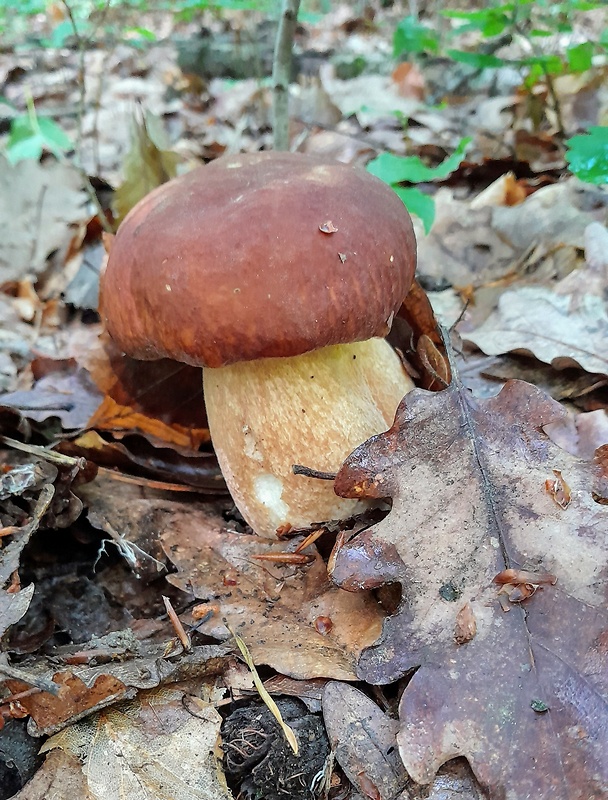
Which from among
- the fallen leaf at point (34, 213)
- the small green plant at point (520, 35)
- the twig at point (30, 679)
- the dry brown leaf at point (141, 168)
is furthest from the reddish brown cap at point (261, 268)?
the small green plant at point (520, 35)

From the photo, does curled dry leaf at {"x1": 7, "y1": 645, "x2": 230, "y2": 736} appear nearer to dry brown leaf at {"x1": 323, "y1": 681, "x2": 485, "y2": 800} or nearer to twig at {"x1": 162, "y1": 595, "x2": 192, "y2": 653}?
twig at {"x1": 162, "y1": 595, "x2": 192, "y2": 653}

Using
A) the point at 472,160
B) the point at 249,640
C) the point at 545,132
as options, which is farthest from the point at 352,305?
the point at 545,132

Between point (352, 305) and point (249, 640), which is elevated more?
point (352, 305)

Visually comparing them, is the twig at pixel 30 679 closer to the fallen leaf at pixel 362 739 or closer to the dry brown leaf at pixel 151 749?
the dry brown leaf at pixel 151 749

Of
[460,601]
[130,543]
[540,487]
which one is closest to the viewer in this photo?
[460,601]

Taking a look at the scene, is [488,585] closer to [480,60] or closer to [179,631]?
[179,631]

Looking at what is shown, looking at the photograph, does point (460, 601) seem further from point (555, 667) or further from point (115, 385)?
point (115, 385)

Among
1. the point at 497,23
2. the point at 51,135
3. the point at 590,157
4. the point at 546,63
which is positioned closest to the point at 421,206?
the point at 590,157

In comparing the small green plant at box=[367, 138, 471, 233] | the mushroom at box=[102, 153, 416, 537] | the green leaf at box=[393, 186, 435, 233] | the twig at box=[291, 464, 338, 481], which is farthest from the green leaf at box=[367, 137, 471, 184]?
the twig at box=[291, 464, 338, 481]
